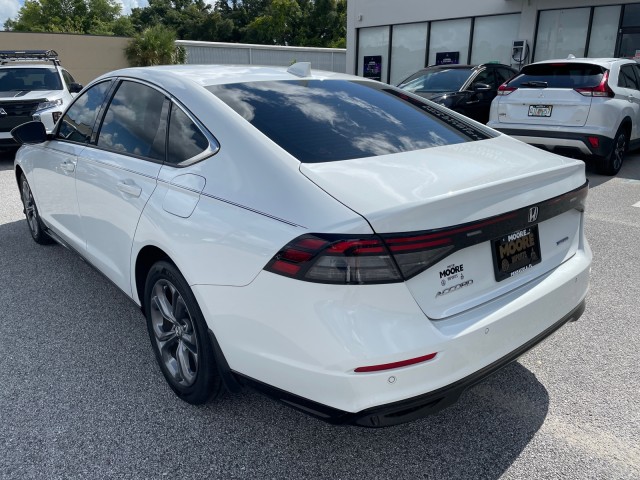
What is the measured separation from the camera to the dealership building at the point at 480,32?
15047 millimetres

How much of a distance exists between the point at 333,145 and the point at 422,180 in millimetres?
489

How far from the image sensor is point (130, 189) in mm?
2787

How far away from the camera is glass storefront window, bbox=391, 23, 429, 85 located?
63.5 feet

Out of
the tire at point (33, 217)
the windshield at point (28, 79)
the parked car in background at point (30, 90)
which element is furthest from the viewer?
the windshield at point (28, 79)

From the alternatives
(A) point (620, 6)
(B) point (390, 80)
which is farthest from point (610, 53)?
(B) point (390, 80)

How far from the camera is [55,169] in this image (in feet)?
12.8

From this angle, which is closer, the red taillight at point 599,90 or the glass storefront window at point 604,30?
the red taillight at point 599,90

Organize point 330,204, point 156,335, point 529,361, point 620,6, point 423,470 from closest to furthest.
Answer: point 330,204, point 423,470, point 156,335, point 529,361, point 620,6

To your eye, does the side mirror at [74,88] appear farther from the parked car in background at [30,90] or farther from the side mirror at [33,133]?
the side mirror at [33,133]

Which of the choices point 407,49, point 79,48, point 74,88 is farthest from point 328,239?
point 79,48

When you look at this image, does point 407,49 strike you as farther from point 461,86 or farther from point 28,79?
point 28,79

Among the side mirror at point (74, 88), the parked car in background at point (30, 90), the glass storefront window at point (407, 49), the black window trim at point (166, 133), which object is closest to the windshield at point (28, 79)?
the parked car in background at point (30, 90)

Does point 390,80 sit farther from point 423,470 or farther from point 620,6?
point 423,470

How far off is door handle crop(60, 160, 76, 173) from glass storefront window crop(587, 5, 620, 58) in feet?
51.8
